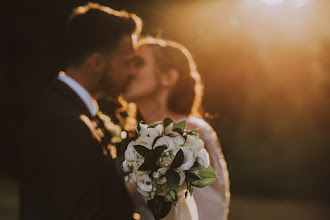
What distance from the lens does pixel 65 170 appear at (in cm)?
267

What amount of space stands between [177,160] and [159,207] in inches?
8.7

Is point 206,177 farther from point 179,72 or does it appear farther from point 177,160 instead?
point 179,72

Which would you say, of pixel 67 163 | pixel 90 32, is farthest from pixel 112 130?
pixel 67 163

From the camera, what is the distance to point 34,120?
9.07 ft

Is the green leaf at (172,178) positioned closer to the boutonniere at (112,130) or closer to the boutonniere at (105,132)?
the boutonniere at (105,132)

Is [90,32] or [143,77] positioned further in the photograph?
[143,77]

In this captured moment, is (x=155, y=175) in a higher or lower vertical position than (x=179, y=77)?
lower

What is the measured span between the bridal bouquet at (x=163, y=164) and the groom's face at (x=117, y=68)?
2.18 feet

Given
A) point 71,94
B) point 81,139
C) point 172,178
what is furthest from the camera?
point 71,94

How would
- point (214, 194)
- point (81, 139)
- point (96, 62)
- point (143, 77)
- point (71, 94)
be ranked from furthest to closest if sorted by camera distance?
point (143, 77), point (214, 194), point (96, 62), point (71, 94), point (81, 139)

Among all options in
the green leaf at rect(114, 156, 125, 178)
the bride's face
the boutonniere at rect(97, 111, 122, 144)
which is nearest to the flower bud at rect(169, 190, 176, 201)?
the green leaf at rect(114, 156, 125, 178)

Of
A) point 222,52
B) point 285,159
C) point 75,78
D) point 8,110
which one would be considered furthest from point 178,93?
point 285,159

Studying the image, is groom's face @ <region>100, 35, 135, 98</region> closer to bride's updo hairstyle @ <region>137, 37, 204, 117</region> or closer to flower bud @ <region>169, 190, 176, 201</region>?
flower bud @ <region>169, 190, 176, 201</region>

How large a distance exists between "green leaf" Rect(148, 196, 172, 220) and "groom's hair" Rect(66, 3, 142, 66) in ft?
3.25
